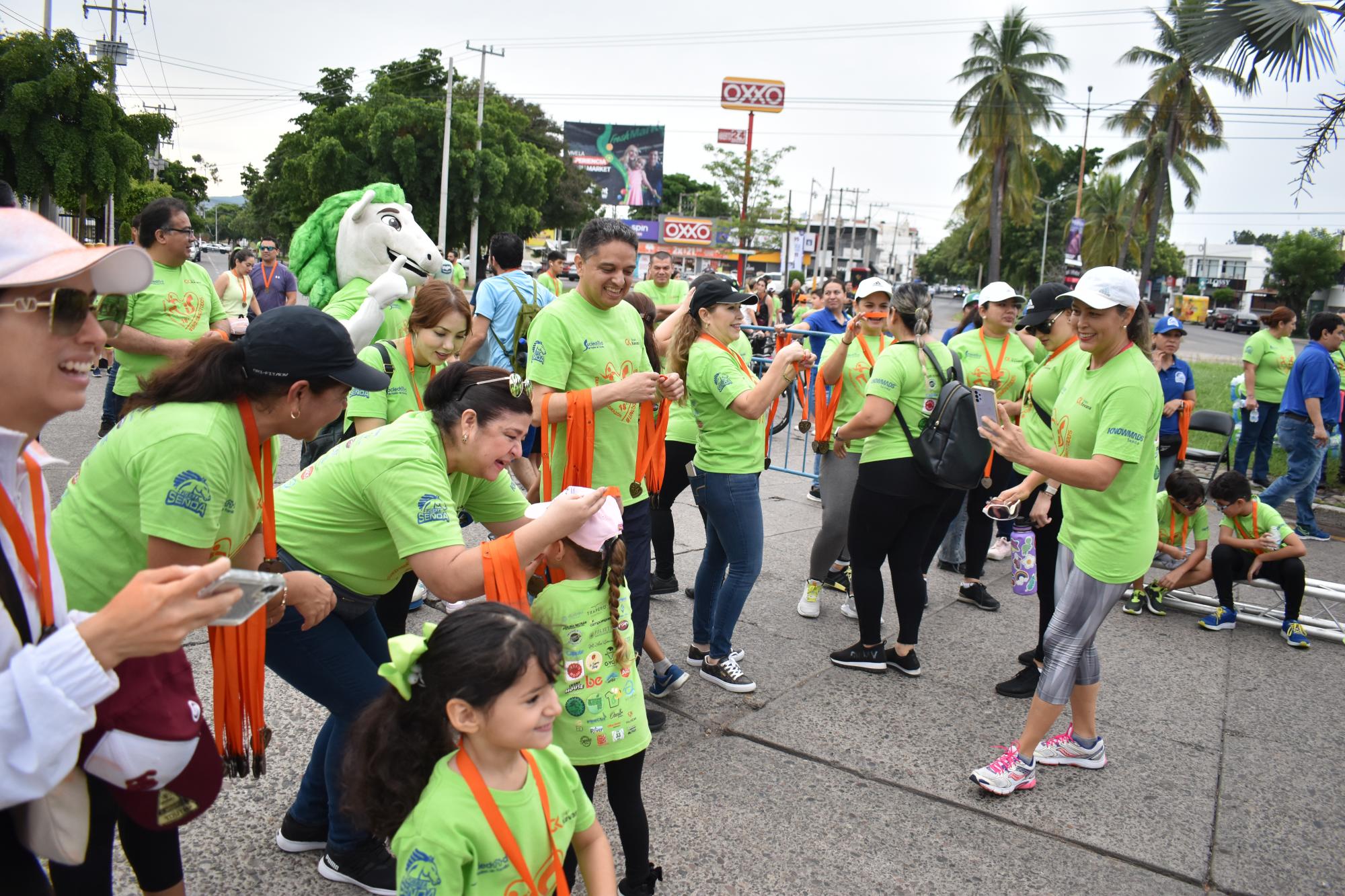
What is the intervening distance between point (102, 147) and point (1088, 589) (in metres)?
15.6

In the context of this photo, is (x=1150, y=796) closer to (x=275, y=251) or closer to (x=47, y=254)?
(x=47, y=254)

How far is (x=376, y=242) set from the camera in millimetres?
5715

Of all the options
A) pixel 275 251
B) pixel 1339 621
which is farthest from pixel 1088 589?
pixel 275 251

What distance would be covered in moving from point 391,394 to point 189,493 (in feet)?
7.49

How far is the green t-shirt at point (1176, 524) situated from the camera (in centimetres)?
629

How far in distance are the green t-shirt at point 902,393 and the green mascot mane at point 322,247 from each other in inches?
126

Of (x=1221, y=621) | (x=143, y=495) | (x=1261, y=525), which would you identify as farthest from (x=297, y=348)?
(x=1261, y=525)

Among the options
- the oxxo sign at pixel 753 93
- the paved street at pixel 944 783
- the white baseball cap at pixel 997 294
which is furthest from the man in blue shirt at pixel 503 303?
the oxxo sign at pixel 753 93

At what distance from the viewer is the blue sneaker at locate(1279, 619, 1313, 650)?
5.64 meters

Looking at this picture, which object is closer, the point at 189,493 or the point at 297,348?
the point at 189,493

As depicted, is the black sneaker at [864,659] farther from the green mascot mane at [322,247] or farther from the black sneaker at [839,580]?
the green mascot mane at [322,247]

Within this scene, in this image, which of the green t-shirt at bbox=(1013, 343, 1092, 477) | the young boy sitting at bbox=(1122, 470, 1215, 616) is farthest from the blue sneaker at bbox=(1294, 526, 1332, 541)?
the green t-shirt at bbox=(1013, 343, 1092, 477)

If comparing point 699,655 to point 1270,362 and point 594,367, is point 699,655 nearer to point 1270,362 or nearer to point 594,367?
point 594,367

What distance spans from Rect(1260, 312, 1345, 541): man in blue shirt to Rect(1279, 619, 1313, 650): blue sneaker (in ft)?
9.53
